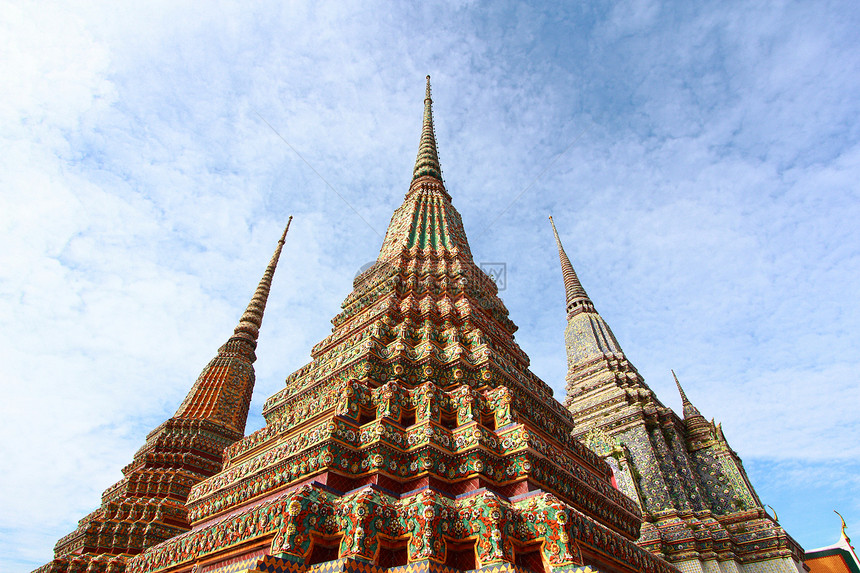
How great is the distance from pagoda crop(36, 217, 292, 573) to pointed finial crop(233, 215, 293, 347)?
1.9 inches

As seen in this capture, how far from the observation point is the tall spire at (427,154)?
13.3m

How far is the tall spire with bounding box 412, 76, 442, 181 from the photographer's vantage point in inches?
522

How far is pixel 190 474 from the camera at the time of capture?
1159cm

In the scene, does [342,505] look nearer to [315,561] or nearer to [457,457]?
[315,561]

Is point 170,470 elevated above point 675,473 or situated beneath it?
situated beneath

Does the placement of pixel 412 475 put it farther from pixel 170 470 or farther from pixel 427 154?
pixel 427 154

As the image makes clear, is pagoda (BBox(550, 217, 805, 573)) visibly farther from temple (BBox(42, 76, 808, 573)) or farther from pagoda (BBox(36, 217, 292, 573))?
pagoda (BBox(36, 217, 292, 573))

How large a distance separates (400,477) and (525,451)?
1.34 meters

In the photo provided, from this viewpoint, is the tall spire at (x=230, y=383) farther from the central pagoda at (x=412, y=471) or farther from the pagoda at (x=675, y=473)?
the pagoda at (x=675, y=473)

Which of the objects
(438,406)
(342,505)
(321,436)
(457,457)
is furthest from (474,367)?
(342,505)

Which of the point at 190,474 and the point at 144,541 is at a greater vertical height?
the point at 190,474

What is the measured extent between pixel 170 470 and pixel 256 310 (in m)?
7.51

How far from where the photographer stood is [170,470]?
38.3 feet

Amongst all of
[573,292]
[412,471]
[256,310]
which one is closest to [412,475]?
[412,471]
